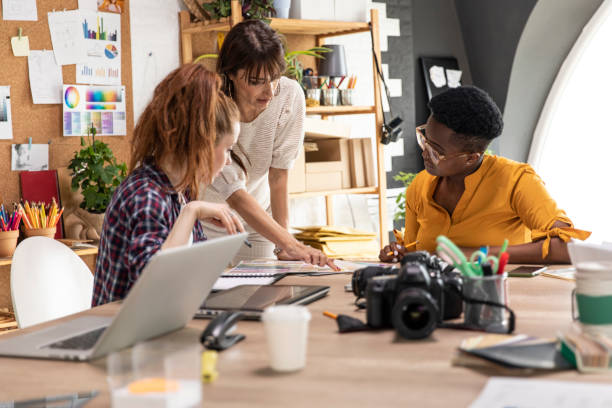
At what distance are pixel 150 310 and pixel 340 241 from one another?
208 cm

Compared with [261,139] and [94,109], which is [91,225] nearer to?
[94,109]

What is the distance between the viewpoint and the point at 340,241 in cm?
320

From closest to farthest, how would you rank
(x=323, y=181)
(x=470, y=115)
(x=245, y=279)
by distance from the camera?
(x=245, y=279) → (x=470, y=115) → (x=323, y=181)

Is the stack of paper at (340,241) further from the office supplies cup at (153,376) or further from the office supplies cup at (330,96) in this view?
the office supplies cup at (153,376)

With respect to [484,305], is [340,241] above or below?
below

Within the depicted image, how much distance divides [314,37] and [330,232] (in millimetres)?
1137

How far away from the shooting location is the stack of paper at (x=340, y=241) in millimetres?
3189

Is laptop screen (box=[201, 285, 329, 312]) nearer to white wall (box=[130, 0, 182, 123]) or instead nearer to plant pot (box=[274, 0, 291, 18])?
white wall (box=[130, 0, 182, 123])

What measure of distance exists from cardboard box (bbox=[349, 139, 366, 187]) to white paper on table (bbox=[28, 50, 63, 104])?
138cm

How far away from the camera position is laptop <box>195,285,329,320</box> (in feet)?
4.73

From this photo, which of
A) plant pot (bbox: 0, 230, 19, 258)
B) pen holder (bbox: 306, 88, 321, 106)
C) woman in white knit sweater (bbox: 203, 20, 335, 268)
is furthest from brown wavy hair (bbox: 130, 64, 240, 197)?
pen holder (bbox: 306, 88, 321, 106)

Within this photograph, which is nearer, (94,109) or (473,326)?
(473,326)

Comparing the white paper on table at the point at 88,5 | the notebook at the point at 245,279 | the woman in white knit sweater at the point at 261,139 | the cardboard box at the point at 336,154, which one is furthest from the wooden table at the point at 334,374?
the cardboard box at the point at 336,154

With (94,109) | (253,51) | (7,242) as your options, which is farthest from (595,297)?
(94,109)
